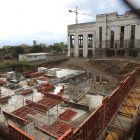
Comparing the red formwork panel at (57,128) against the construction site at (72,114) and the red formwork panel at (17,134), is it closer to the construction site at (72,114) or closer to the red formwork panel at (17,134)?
the construction site at (72,114)

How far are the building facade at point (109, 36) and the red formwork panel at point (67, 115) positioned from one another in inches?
1240

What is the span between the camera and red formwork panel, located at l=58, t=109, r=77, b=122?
1113cm

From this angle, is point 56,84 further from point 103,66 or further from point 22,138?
point 103,66

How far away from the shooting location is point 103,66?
3428 centimetres

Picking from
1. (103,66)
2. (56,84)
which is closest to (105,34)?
(103,66)

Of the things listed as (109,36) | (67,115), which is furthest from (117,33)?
(67,115)

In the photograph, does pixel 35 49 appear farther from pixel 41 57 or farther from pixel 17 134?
pixel 17 134

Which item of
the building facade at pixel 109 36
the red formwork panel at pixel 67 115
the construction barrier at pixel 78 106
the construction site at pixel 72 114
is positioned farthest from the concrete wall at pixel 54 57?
the red formwork panel at pixel 67 115

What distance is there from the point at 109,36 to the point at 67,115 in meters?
35.8

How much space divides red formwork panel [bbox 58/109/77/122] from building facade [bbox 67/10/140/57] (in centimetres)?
3149

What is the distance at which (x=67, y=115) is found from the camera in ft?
38.0

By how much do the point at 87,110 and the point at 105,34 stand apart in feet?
112

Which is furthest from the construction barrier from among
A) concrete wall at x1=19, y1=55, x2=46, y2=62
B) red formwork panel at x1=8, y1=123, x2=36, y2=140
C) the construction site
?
concrete wall at x1=19, y1=55, x2=46, y2=62

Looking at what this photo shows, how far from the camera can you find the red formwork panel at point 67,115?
11133 millimetres
